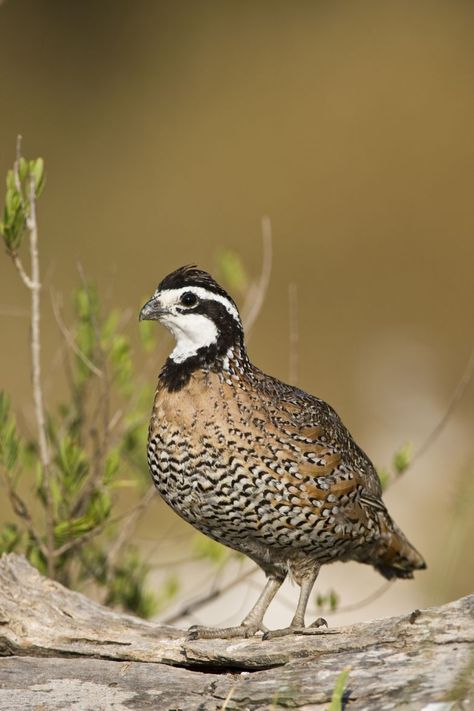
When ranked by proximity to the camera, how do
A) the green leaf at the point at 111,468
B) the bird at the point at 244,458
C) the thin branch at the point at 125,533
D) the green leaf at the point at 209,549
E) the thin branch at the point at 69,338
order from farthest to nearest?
1. the green leaf at the point at 209,549
2. the thin branch at the point at 125,533
3. the green leaf at the point at 111,468
4. the thin branch at the point at 69,338
5. the bird at the point at 244,458

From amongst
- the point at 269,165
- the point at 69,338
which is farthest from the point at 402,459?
the point at 269,165

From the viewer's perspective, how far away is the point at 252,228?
39.3 ft

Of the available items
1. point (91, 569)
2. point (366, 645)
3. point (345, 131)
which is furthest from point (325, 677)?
point (345, 131)

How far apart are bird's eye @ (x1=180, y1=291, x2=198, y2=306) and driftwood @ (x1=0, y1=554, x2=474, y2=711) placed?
4.08 feet

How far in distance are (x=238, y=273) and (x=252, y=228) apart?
589cm

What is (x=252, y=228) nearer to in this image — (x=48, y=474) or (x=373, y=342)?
(x=373, y=342)

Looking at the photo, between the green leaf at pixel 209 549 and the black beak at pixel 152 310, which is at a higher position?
the black beak at pixel 152 310

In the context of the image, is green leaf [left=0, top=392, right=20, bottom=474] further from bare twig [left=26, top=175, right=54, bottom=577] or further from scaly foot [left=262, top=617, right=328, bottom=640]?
scaly foot [left=262, top=617, right=328, bottom=640]

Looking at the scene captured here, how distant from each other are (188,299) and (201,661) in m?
1.37

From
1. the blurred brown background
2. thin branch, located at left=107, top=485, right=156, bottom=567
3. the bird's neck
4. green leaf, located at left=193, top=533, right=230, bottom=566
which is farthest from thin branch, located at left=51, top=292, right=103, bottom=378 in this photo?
the blurred brown background

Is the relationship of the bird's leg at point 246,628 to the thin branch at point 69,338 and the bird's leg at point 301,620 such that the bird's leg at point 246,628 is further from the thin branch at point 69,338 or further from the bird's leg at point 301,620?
the thin branch at point 69,338

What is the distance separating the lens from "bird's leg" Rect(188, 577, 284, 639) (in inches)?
187

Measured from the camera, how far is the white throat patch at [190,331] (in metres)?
4.82

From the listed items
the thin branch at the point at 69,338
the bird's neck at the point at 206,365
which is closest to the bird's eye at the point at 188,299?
the bird's neck at the point at 206,365
